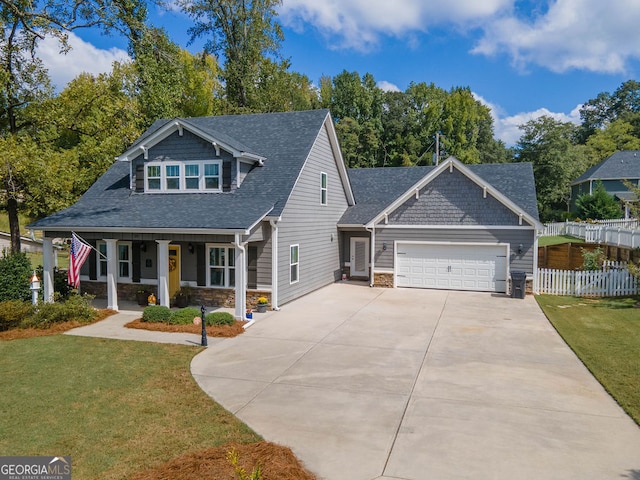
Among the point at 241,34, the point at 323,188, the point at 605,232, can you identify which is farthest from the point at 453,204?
the point at 241,34

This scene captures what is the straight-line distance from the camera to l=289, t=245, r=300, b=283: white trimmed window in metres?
17.5

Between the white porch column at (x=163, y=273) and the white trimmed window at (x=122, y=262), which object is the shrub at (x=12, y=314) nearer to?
the white porch column at (x=163, y=273)

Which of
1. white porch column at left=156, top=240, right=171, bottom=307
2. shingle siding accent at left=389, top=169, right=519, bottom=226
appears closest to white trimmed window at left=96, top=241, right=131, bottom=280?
white porch column at left=156, top=240, right=171, bottom=307

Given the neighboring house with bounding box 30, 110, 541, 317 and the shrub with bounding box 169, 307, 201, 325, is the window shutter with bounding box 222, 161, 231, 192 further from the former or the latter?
the shrub with bounding box 169, 307, 201, 325

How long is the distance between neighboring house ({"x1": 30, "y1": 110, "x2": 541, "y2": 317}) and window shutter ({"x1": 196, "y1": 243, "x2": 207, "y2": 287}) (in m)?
0.04

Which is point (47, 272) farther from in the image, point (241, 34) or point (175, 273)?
point (241, 34)

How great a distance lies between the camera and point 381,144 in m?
52.8

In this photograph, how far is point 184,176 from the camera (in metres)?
17.9

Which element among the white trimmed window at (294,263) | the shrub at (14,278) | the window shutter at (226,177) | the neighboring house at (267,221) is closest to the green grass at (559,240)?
the neighboring house at (267,221)

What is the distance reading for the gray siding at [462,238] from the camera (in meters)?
19.4

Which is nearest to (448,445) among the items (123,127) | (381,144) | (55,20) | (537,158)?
(55,20)

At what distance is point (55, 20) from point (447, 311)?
15029 mm

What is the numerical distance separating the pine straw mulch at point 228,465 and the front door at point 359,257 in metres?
17.9

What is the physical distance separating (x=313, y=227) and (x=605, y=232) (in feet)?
51.6
